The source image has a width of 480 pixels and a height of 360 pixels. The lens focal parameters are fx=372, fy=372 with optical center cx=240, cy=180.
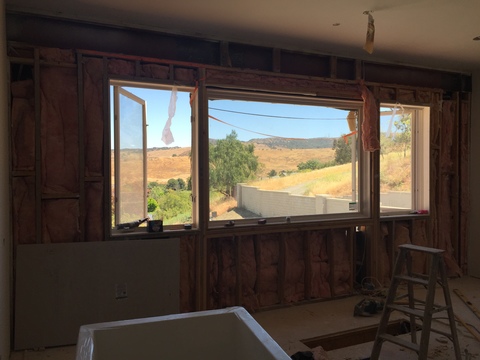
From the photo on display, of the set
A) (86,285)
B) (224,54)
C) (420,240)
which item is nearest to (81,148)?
(86,285)

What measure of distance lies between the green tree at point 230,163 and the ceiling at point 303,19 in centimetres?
110

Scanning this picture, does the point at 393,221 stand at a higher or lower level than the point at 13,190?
lower

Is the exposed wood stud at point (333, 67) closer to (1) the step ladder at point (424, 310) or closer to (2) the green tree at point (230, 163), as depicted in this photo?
(2) the green tree at point (230, 163)

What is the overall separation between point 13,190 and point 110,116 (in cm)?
104

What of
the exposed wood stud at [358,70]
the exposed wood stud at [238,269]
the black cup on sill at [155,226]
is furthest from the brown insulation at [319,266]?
the exposed wood stud at [358,70]

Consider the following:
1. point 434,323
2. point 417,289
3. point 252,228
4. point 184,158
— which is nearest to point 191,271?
point 252,228

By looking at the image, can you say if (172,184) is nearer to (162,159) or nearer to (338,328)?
(162,159)

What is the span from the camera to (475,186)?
17.2ft

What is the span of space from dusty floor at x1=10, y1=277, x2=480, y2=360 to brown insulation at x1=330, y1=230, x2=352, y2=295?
0.15m

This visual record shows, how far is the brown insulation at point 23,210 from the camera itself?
3186mm

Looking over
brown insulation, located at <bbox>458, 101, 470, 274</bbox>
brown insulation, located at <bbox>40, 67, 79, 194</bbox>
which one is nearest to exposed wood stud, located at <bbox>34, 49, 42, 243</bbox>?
brown insulation, located at <bbox>40, 67, 79, 194</bbox>

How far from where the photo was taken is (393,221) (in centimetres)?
476

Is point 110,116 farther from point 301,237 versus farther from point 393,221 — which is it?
point 393,221

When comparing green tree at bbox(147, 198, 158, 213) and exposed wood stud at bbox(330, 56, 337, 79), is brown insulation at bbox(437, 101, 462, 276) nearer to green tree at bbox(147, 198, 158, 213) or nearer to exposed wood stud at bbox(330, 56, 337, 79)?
exposed wood stud at bbox(330, 56, 337, 79)
